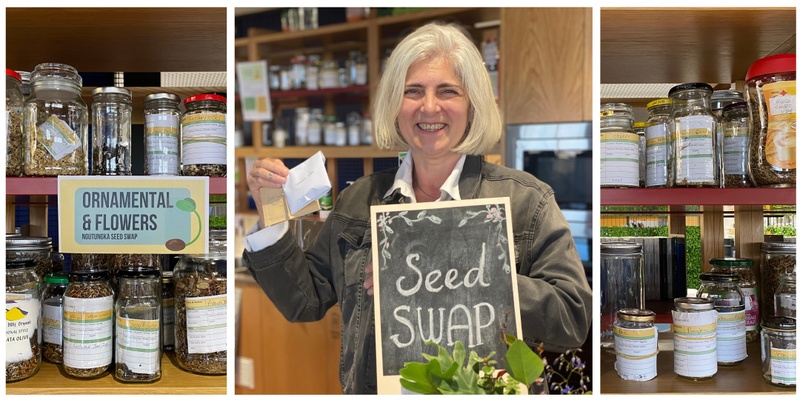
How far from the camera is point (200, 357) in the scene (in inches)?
50.0

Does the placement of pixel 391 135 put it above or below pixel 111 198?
above

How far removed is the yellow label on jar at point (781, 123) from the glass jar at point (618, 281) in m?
0.36

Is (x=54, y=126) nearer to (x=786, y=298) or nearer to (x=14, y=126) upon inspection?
(x=14, y=126)

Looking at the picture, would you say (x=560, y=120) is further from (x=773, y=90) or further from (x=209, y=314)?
(x=209, y=314)

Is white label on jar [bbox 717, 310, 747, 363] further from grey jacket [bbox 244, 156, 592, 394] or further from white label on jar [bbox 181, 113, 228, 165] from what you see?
white label on jar [bbox 181, 113, 228, 165]

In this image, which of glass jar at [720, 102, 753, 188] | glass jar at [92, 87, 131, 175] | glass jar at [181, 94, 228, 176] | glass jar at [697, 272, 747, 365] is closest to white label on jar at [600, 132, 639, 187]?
glass jar at [720, 102, 753, 188]

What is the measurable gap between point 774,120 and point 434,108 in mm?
696

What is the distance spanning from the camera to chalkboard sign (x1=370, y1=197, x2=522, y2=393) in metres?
1.15

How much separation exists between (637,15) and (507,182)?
1.35 feet

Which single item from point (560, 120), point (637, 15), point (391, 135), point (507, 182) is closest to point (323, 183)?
point (391, 135)

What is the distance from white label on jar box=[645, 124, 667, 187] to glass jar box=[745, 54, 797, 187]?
0.61ft

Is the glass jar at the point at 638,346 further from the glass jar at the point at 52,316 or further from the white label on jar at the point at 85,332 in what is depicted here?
the glass jar at the point at 52,316

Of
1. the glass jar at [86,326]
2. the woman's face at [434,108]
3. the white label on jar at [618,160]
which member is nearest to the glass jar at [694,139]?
the white label on jar at [618,160]

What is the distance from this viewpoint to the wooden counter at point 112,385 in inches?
47.4
